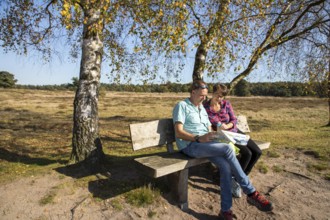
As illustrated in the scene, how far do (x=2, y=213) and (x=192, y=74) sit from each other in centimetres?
559

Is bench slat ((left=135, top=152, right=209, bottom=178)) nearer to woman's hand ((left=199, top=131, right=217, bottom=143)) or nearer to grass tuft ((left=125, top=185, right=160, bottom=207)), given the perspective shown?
woman's hand ((left=199, top=131, right=217, bottom=143))

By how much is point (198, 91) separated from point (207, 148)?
923mm

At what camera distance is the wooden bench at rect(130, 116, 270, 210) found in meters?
3.85

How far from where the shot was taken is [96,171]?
199 inches

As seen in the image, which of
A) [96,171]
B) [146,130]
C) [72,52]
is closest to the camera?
[146,130]

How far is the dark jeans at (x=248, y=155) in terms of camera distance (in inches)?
185

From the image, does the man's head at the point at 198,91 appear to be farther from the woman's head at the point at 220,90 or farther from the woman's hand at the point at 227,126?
the woman's hand at the point at 227,126

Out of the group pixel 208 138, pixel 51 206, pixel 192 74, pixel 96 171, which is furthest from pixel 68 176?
pixel 192 74

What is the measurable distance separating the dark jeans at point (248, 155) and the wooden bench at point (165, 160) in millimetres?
722

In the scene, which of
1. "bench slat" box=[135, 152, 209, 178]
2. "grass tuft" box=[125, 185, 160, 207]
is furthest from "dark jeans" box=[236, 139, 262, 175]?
"grass tuft" box=[125, 185, 160, 207]

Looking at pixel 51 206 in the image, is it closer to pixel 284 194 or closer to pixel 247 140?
pixel 247 140

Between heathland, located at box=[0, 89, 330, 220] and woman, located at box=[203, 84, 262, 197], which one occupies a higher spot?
woman, located at box=[203, 84, 262, 197]

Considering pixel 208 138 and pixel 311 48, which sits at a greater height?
pixel 311 48

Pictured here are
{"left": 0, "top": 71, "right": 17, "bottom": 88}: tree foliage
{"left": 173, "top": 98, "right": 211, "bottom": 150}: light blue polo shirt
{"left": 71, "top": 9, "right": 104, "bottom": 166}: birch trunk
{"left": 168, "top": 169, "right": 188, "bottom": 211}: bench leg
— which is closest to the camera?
{"left": 168, "top": 169, "right": 188, "bottom": 211}: bench leg
